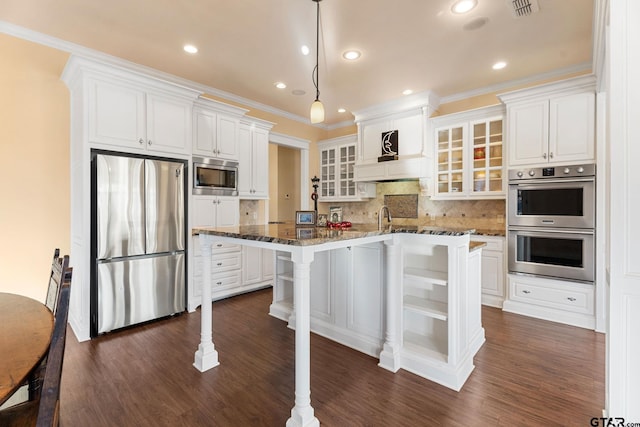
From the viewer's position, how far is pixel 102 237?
2852 millimetres

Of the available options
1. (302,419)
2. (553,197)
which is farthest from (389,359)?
(553,197)

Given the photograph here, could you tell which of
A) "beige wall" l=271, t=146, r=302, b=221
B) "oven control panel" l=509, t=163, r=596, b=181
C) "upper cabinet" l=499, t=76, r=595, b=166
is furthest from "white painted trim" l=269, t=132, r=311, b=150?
"oven control panel" l=509, t=163, r=596, b=181

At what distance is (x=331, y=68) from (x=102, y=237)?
307cm

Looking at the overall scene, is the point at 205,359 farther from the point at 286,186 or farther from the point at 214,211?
the point at 286,186

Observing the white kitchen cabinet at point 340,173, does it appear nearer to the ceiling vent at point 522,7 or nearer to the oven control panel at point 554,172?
the oven control panel at point 554,172

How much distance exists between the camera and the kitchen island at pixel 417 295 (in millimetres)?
2055

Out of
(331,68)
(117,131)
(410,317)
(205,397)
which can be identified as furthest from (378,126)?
(205,397)

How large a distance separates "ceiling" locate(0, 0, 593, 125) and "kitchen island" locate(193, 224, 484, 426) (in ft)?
6.09

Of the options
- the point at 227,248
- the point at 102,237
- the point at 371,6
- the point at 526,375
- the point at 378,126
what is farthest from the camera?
the point at 378,126

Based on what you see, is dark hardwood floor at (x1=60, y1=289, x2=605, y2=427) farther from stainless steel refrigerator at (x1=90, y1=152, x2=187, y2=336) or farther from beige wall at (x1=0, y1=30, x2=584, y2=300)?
beige wall at (x1=0, y1=30, x2=584, y2=300)

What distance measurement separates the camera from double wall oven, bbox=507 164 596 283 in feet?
10.0

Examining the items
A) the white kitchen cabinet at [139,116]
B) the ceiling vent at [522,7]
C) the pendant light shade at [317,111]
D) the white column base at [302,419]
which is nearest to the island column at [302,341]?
the white column base at [302,419]

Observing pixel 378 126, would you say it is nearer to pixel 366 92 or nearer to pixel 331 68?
pixel 366 92

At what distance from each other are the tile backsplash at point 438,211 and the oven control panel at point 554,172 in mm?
694
